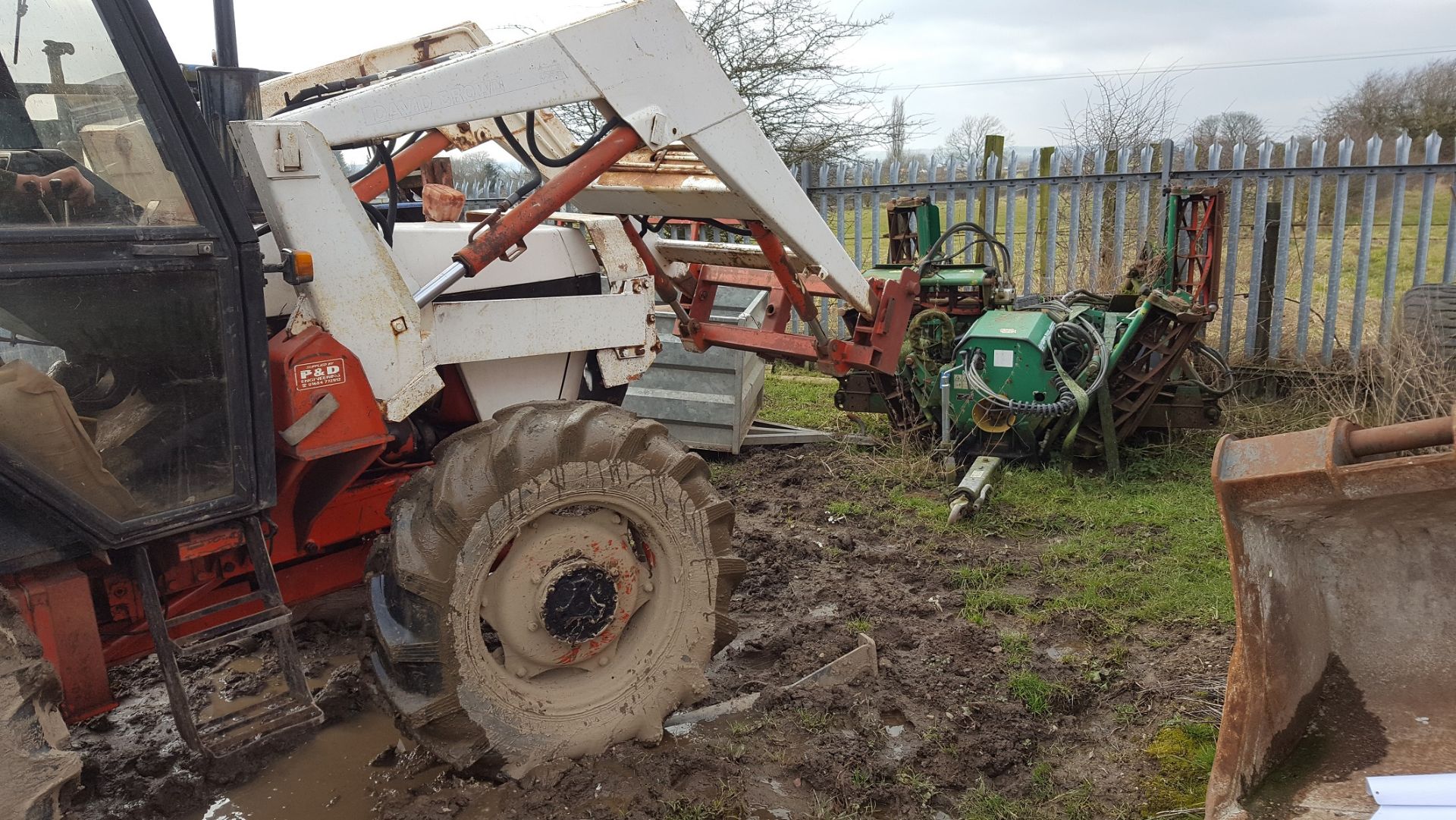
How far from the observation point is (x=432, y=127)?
2.76m

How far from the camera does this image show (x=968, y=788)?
283 cm

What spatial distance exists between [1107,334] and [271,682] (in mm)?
4455

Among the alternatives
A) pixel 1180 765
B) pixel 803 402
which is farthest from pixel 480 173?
pixel 1180 765

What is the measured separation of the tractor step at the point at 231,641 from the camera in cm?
233

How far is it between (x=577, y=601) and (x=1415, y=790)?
79.4 inches

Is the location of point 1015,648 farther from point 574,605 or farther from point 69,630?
point 69,630

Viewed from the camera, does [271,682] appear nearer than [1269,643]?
No

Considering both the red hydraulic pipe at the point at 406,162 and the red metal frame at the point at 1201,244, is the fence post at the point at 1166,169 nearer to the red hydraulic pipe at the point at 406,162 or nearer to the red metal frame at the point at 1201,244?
the red metal frame at the point at 1201,244

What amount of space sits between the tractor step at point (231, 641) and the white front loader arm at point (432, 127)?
0.56 metres

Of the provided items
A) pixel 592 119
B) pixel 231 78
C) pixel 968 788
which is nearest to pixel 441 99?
pixel 231 78

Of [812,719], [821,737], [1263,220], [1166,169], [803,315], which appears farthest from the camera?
[1166,169]

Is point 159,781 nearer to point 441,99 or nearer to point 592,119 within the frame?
point 441,99

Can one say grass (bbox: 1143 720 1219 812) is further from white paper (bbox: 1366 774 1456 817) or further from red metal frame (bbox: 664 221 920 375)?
red metal frame (bbox: 664 221 920 375)

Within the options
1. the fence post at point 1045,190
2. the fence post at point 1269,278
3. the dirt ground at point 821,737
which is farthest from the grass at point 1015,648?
the fence post at point 1045,190
